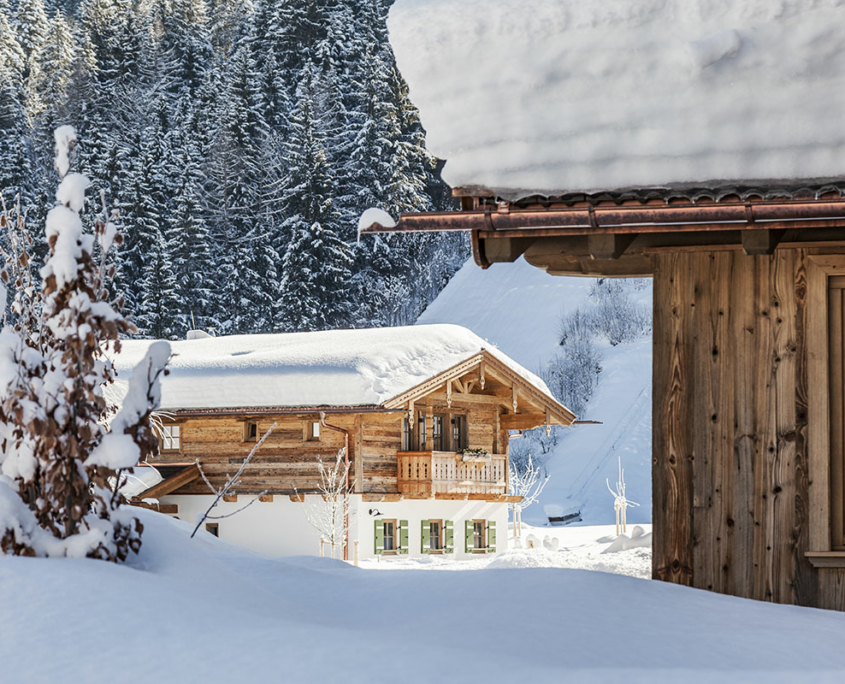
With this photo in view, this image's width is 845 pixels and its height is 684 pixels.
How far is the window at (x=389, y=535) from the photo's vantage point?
27953 mm

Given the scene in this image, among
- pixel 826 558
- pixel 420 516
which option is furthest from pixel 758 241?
pixel 420 516

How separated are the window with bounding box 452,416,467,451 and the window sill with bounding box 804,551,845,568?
906 inches

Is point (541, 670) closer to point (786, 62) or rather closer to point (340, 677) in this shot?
point (340, 677)

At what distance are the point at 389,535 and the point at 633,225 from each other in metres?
22.6

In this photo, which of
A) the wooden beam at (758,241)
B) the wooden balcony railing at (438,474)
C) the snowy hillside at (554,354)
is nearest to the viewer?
the wooden beam at (758,241)

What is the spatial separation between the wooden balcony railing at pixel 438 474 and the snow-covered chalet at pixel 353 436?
0.09 feet

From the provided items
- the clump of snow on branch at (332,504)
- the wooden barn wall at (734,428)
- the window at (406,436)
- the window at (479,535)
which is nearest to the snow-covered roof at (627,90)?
the wooden barn wall at (734,428)

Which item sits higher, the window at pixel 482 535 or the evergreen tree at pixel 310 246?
the evergreen tree at pixel 310 246

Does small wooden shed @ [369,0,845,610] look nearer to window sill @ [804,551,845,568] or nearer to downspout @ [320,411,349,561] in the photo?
window sill @ [804,551,845,568]

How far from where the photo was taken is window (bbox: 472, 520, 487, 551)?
99.1ft

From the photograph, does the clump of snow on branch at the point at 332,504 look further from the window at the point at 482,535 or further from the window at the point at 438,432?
the window at the point at 482,535

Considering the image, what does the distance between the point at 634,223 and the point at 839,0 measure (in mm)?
1605

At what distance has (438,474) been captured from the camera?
28078mm

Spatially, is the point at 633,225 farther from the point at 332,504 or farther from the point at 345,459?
the point at 345,459
